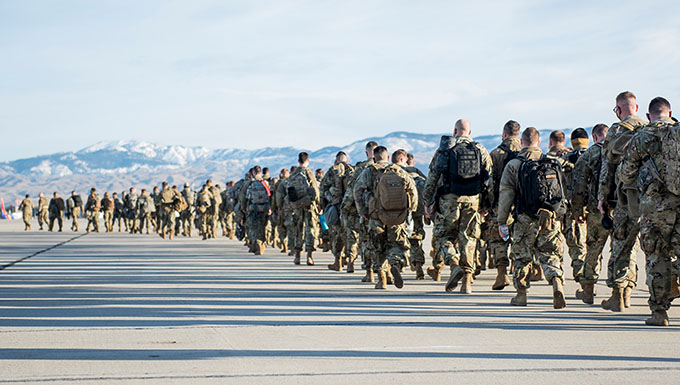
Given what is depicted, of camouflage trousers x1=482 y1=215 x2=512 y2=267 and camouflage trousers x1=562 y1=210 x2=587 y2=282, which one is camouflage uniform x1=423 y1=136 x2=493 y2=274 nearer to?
camouflage trousers x1=482 y1=215 x2=512 y2=267

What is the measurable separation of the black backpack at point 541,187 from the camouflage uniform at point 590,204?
1.79 ft

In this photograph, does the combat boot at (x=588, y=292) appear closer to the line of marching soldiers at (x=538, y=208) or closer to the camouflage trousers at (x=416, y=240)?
the line of marching soldiers at (x=538, y=208)

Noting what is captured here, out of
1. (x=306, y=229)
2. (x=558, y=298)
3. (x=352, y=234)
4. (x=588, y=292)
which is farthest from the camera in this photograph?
(x=306, y=229)

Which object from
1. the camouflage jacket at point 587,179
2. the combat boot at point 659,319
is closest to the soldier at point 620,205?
the camouflage jacket at point 587,179

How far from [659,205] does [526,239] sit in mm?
1922

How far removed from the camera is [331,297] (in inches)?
420

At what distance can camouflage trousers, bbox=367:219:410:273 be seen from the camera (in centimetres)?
1153

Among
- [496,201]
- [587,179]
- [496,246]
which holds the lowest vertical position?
[496,246]

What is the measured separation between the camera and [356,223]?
45.5ft

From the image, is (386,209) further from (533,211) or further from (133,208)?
(133,208)

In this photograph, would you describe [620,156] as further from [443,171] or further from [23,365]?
[23,365]

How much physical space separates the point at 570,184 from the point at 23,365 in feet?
22.7

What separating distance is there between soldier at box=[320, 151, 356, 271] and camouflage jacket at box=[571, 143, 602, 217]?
503 cm

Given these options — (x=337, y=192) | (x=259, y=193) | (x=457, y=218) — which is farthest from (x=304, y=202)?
(x=457, y=218)
